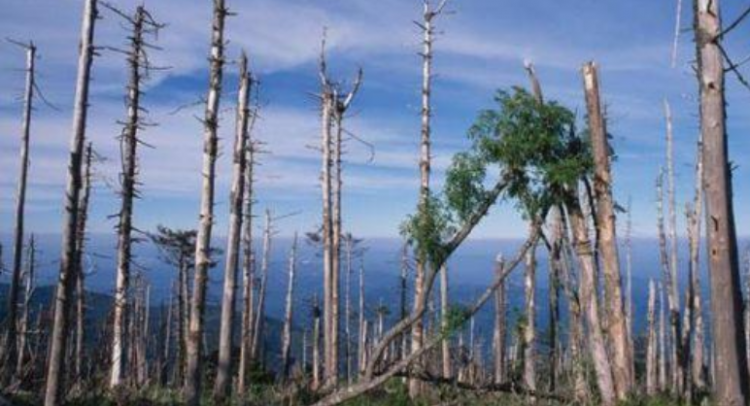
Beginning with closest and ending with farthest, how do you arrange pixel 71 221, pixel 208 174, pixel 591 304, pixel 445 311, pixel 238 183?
pixel 71 221, pixel 208 174, pixel 591 304, pixel 445 311, pixel 238 183

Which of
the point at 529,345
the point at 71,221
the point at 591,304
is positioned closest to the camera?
the point at 71,221

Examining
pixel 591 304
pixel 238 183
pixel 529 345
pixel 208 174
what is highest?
pixel 238 183

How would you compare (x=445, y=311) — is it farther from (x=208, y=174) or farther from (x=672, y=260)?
(x=672, y=260)

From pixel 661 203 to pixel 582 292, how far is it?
18196mm

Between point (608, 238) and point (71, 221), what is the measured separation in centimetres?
952

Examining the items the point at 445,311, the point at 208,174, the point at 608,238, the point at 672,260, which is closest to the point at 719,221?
the point at 608,238

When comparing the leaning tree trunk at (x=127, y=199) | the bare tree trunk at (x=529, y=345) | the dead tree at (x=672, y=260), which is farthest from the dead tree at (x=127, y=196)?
the dead tree at (x=672, y=260)

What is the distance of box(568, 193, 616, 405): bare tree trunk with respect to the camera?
1426 centimetres

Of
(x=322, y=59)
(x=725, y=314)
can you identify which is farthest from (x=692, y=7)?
(x=322, y=59)

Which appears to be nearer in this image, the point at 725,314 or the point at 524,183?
the point at 725,314

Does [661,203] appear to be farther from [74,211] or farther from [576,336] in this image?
[74,211]

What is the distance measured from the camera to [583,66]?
14594 millimetres

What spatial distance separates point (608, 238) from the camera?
14500 millimetres

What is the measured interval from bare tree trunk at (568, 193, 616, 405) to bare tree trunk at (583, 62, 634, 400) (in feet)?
0.68
